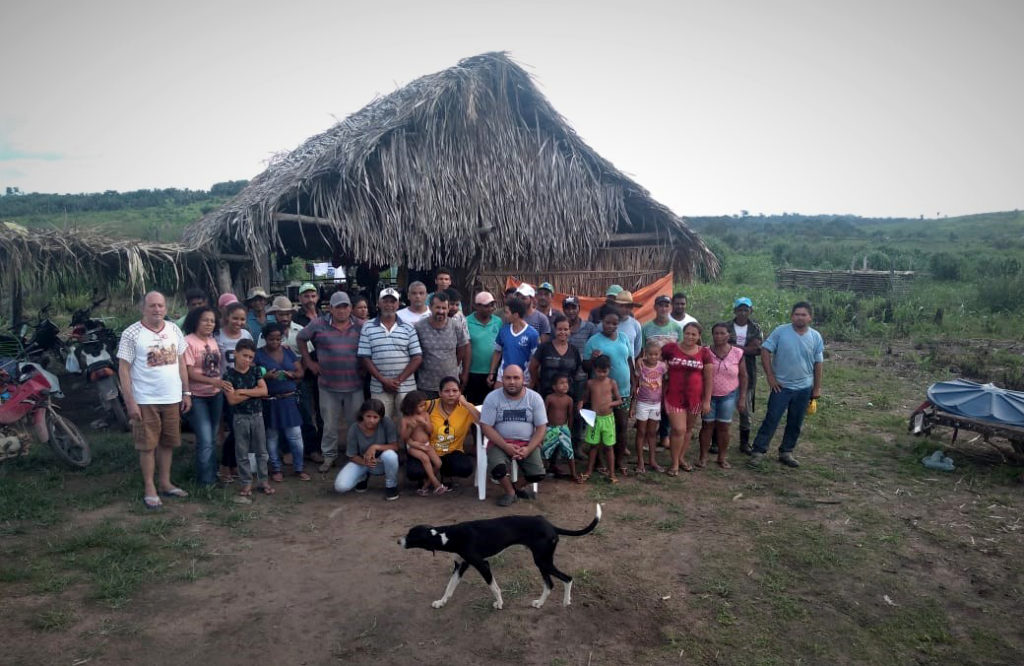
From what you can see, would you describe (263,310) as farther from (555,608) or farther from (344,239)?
(555,608)

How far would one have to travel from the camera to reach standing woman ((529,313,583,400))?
229 inches

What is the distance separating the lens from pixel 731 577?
13.6 ft

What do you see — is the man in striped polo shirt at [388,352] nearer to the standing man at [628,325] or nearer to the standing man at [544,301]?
the standing man at [544,301]

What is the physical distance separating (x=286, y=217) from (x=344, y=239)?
0.84 metres

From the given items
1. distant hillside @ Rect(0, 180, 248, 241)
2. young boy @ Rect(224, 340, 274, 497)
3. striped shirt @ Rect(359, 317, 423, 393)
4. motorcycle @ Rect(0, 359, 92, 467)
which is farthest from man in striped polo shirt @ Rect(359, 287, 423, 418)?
distant hillside @ Rect(0, 180, 248, 241)

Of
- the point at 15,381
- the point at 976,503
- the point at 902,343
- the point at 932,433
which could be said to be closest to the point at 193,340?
the point at 15,381

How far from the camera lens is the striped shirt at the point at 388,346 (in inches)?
225

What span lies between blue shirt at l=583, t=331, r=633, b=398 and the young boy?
121 inches

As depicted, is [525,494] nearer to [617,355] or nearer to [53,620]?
[617,355]

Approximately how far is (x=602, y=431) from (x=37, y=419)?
543cm

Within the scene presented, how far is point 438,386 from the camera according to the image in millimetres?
5879

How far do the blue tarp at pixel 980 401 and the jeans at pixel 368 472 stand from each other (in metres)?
5.54

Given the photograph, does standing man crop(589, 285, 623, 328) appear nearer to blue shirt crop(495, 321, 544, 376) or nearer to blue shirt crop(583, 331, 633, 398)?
blue shirt crop(583, 331, 633, 398)

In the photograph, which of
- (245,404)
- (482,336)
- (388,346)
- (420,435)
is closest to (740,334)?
(482,336)
